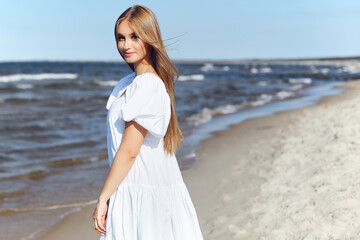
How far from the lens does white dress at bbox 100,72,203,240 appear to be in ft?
6.18

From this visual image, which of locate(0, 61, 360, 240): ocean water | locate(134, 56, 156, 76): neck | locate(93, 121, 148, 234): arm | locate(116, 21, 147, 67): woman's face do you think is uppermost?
locate(116, 21, 147, 67): woman's face

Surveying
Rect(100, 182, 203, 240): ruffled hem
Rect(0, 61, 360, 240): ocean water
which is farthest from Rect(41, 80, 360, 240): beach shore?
Rect(100, 182, 203, 240): ruffled hem

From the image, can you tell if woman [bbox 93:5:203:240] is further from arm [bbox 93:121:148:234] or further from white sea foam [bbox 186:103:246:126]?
white sea foam [bbox 186:103:246:126]

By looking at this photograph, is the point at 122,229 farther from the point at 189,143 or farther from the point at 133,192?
the point at 189,143

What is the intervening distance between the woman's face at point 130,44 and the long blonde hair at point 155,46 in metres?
0.02

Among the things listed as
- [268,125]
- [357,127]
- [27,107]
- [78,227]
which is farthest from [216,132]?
[27,107]

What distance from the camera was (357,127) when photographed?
6.29m

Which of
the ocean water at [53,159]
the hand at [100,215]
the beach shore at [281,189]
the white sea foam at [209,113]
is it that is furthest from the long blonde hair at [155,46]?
the white sea foam at [209,113]

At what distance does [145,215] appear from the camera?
1.92 meters

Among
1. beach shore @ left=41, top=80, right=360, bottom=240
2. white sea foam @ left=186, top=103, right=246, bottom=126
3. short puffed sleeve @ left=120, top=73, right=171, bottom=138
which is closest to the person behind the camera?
short puffed sleeve @ left=120, top=73, right=171, bottom=138

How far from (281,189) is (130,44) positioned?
126 inches

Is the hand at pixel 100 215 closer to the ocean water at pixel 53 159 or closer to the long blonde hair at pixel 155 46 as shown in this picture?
the long blonde hair at pixel 155 46

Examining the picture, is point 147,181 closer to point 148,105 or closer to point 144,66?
point 148,105

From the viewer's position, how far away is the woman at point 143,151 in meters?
1.88
